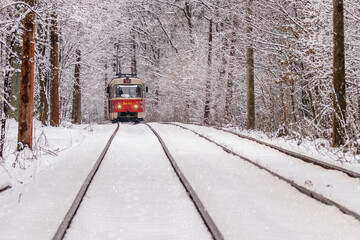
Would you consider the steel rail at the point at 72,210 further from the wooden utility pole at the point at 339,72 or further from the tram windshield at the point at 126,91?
the tram windshield at the point at 126,91

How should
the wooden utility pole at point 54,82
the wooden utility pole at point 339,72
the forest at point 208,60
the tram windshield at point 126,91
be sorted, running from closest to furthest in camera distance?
the wooden utility pole at point 339,72 < the forest at point 208,60 < the wooden utility pole at point 54,82 < the tram windshield at point 126,91

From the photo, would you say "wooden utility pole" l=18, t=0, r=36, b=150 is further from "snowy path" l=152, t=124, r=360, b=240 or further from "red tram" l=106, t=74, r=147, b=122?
"red tram" l=106, t=74, r=147, b=122

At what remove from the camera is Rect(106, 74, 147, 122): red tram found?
86.4ft

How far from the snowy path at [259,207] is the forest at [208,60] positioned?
10.5ft

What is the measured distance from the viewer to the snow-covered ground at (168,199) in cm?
457

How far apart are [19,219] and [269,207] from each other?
310 cm

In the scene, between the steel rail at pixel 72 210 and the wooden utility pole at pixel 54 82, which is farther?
the wooden utility pole at pixel 54 82

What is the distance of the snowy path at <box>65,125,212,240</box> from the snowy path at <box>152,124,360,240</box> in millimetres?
330

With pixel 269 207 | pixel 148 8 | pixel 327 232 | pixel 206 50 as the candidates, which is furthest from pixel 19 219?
pixel 148 8

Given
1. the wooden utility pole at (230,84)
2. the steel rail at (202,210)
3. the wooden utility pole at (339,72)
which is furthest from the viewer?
the wooden utility pole at (230,84)

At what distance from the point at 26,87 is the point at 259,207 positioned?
7.06m

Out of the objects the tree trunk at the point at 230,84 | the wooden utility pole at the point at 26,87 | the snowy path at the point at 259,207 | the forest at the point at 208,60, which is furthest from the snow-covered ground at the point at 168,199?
the tree trunk at the point at 230,84

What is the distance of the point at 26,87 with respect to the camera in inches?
405

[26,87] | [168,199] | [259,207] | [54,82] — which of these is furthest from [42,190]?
[54,82]
